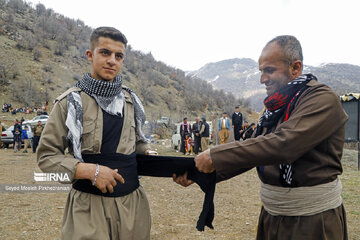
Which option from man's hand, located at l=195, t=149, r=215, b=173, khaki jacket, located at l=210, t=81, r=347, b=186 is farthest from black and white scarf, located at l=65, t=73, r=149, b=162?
khaki jacket, located at l=210, t=81, r=347, b=186

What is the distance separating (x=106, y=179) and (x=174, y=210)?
13.2 ft

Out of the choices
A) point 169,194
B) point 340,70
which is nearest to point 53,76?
point 169,194

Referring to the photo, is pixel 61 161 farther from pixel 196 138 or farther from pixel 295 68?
pixel 196 138

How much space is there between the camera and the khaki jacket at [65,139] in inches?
63.2

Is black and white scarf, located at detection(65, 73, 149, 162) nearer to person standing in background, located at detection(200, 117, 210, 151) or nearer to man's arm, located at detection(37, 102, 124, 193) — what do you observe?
man's arm, located at detection(37, 102, 124, 193)

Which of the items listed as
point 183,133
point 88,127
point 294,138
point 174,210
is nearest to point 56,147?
point 88,127

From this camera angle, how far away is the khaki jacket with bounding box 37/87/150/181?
161cm

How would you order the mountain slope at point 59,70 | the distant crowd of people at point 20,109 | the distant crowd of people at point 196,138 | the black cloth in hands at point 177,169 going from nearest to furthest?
the black cloth in hands at point 177,169 → the distant crowd of people at point 196,138 → the distant crowd of people at point 20,109 → the mountain slope at point 59,70

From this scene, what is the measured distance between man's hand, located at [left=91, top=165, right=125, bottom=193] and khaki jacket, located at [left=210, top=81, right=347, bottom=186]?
64 centimetres

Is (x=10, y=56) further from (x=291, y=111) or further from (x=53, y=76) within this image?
(x=291, y=111)

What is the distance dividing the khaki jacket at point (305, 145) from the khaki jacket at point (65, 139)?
0.66 metres

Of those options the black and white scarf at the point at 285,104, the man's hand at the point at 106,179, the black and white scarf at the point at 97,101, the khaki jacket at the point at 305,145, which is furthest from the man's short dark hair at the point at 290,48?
the man's hand at the point at 106,179

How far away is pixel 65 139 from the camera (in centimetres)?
172

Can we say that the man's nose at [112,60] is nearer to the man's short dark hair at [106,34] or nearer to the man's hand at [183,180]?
the man's short dark hair at [106,34]
